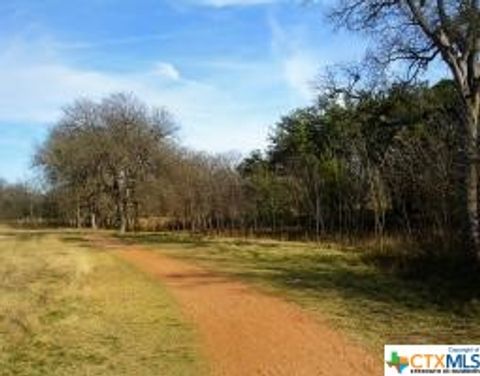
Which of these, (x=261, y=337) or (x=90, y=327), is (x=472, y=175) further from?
(x=90, y=327)

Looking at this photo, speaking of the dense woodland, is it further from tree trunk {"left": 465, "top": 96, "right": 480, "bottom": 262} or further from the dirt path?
the dirt path

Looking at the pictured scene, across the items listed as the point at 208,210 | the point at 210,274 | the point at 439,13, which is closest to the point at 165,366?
the point at 210,274

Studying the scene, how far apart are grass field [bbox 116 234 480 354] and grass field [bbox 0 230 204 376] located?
102 inches

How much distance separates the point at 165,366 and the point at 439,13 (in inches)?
607

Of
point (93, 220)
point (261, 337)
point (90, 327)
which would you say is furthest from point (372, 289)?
point (93, 220)

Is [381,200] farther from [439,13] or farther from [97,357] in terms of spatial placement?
[97,357]

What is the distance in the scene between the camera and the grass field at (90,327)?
40.0 feet

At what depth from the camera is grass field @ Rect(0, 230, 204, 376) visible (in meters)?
12.2

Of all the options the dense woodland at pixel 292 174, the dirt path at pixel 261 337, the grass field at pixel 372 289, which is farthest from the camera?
the dense woodland at pixel 292 174

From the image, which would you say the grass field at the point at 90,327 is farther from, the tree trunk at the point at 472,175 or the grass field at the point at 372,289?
the tree trunk at the point at 472,175

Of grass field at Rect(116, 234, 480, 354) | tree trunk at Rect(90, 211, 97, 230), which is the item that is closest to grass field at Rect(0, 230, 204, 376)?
grass field at Rect(116, 234, 480, 354)

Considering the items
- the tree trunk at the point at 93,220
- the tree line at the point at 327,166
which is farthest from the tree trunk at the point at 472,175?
the tree trunk at the point at 93,220

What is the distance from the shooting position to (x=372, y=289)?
65.1ft

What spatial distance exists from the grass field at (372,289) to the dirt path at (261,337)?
0.48 metres
